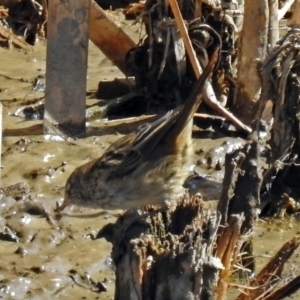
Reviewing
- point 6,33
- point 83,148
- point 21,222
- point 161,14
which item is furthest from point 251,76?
point 6,33

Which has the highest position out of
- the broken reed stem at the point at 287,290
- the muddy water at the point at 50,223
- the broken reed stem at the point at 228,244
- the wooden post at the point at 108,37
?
the wooden post at the point at 108,37

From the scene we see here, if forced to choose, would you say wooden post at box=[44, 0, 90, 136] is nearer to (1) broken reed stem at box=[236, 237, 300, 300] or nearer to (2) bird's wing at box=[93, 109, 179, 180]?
(2) bird's wing at box=[93, 109, 179, 180]

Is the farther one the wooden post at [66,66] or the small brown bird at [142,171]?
the wooden post at [66,66]

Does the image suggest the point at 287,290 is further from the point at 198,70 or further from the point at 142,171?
the point at 198,70

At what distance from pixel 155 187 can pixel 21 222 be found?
107 centimetres

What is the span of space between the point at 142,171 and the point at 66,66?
2053mm

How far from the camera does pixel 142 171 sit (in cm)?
614

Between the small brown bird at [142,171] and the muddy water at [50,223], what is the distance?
1.26 feet

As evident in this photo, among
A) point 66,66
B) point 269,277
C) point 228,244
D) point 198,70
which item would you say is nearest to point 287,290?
point 269,277

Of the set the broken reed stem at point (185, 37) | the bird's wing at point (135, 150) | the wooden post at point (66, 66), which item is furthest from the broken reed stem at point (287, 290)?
the wooden post at point (66, 66)

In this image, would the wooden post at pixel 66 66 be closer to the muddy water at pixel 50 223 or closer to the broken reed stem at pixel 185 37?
the muddy water at pixel 50 223

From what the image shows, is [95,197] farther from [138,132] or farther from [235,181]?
[235,181]

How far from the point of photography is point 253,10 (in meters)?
7.77

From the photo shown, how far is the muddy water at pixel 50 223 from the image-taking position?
584 centimetres
